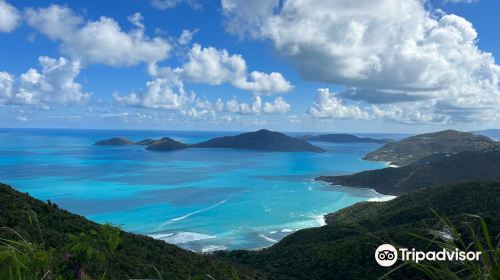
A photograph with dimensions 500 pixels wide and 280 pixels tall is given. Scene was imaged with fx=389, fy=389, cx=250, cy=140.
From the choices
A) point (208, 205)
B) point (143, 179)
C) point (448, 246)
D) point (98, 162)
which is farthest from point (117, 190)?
point (448, 246)

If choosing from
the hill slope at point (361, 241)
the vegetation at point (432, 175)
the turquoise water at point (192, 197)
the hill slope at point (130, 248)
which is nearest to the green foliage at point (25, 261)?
the hill slope at point (361, 241)

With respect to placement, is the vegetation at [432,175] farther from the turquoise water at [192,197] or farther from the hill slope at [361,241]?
the hill slope at [361,241]

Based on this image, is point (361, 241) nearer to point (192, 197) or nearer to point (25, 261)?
point (25, 261)

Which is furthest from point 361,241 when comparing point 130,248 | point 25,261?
point 25,261

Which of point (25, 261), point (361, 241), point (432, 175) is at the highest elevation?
point (25, 261)

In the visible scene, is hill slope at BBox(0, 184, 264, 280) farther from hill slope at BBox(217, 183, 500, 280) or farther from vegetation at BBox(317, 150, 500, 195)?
vegetation at BBox(317, 150, 500, 195)

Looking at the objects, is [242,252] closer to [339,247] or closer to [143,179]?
[339,247]
